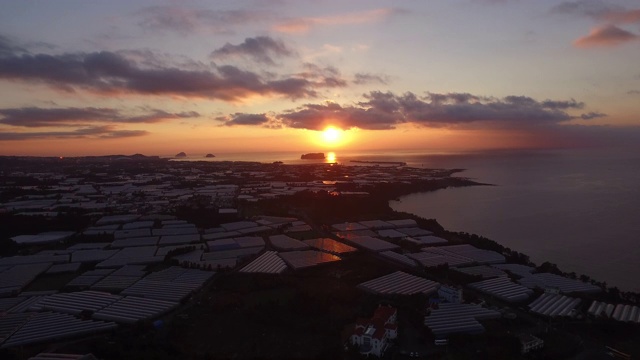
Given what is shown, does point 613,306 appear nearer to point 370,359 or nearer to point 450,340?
point 450,340

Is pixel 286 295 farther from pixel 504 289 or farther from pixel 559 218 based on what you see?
pixel 559 218

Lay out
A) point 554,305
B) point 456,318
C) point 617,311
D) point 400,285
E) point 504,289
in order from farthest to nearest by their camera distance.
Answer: point 400,285, point 504,289, point 554,305, point 617,311, point 456,318

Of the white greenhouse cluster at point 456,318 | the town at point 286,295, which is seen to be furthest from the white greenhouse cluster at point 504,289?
the white greenhouse cluster at point 456,318

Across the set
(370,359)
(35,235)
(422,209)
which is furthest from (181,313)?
(422,209)

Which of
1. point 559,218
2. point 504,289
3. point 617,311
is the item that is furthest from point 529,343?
point 559,218

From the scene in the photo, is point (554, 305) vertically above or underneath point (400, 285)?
underneath

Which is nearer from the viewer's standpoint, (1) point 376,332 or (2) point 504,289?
(1) point 376,332

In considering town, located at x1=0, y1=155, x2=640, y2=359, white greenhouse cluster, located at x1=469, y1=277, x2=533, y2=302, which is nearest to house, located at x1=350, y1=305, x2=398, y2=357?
town, located at x1=0, y1=155, x2=640, y2=359
